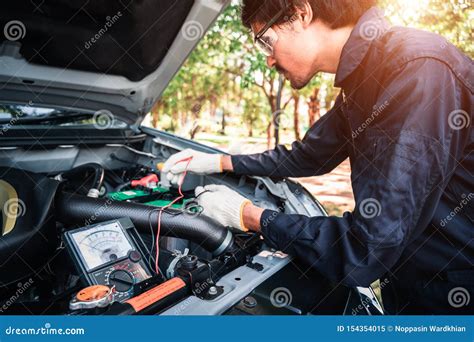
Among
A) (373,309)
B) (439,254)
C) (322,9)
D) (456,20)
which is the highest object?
(456,20)

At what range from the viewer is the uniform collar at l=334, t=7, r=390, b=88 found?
1.32 metres

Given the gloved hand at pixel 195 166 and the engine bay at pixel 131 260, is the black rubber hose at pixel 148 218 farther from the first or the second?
the gloved hand at pixel 195 166

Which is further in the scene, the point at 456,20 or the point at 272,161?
the point at 456,20

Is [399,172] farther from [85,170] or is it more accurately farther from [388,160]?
[85,170]

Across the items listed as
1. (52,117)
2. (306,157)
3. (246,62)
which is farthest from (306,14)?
(246,62)

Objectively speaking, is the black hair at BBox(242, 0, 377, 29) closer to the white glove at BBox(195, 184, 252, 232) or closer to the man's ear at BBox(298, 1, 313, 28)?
the man's ear at BBox(298, 1, 313, 28)

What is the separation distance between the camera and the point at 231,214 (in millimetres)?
1546

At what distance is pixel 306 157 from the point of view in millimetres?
2021

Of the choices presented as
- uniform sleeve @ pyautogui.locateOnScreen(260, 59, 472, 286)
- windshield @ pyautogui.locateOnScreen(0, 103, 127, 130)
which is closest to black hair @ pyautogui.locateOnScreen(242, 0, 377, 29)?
uniform sleeve @ pyautogui.locateOnScreen(260, 59, 472, 286)

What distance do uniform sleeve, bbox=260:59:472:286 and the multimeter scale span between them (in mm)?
645

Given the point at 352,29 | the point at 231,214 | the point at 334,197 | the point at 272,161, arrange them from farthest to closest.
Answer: the point at 334,197 < the point at 272,161 < the point at 231,214 < the point at 352,29
